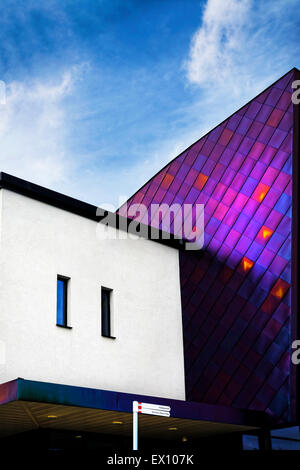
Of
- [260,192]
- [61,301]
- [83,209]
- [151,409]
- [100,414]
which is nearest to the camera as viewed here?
[151,409]

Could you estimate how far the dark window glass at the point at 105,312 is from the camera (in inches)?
611

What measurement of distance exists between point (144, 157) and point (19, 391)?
1777cm

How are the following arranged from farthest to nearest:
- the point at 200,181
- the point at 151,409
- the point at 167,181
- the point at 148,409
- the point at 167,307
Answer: the point at 167,181 < the point at 200,181 < the point at 167,307 < the point at 151,409 < the point at 148,409

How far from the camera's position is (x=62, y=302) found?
1470 cm

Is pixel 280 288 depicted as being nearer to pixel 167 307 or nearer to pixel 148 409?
pixel 167 307

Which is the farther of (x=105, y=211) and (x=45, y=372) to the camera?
(x=105, y=211)

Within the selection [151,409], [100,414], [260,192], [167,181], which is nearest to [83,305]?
[100,414]

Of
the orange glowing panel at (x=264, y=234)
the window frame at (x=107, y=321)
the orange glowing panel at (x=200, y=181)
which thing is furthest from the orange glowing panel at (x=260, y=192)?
the window frame at (x=107, y=321)

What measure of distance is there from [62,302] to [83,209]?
230cm

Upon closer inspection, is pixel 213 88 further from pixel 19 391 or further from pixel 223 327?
pixel 19 391

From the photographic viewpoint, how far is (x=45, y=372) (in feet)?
45.1

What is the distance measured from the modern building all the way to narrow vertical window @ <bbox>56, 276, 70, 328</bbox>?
3cm

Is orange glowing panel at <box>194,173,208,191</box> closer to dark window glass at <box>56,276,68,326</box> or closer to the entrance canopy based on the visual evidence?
dark window glass at <box>56,276,68,326</box>
